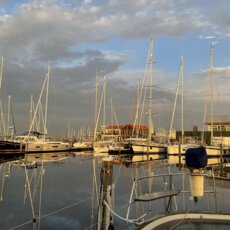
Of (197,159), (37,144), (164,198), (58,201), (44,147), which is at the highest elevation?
(197,159)

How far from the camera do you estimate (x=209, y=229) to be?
7281mm

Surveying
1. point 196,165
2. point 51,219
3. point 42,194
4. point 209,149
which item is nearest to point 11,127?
point 209,149

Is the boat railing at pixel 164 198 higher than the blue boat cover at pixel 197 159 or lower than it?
lower

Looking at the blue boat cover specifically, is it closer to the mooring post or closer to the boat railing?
the boat railing

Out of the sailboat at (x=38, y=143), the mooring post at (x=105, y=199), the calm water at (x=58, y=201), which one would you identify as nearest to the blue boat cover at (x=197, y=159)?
the mooring post at (x=105, y=199)

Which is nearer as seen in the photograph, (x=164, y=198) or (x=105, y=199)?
(x=105, y=199)

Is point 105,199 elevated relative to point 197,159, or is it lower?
lower

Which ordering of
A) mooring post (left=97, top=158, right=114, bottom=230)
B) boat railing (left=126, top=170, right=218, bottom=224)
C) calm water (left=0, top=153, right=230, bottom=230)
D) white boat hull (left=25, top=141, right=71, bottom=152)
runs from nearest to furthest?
1. boat railing (left=126, top=170, right=218, bottom=224)
2. mooring post (left=97, top=158, right=114, bottom=230)
3. calm water (left=0, top=153, right=230, bottom=230)
4. white boat hull (left=25, top=141, right=71, bottom=152)

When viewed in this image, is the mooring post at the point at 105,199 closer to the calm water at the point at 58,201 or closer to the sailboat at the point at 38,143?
the calm water at the point at 58,201

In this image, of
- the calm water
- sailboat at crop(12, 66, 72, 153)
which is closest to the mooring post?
the calm water

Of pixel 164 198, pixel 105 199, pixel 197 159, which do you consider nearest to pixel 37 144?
pixel 105 199

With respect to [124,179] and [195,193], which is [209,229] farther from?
[124,179]

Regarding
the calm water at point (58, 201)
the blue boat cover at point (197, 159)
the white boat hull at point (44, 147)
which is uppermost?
the blue boat cover at point (197, 159)

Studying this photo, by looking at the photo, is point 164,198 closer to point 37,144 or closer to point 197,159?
point 197,159
